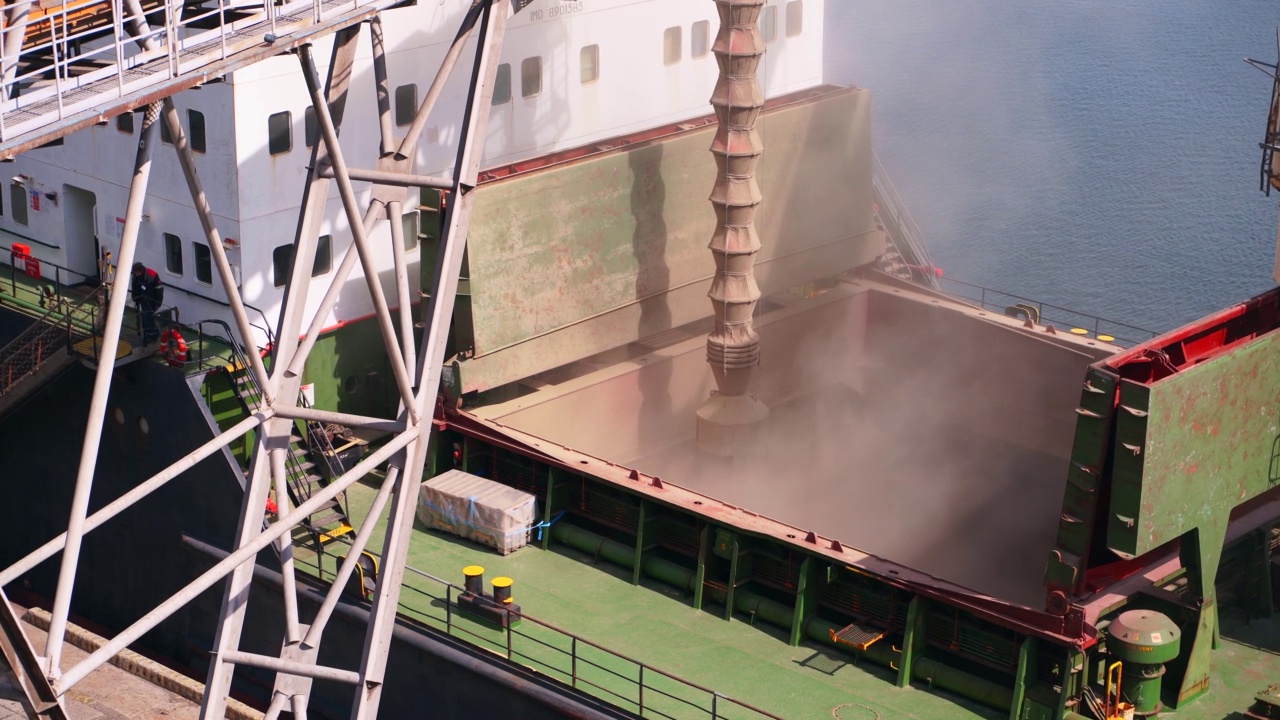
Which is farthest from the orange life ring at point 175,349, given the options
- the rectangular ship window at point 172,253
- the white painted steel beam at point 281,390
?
the white painted steel beam at point 281,390

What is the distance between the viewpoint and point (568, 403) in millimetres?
22875

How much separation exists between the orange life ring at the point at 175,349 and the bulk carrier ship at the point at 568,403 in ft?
0.36

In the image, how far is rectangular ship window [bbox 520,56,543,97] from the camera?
23281mm

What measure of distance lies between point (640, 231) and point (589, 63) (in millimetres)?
2664

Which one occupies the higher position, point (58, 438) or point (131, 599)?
point (58, 438)

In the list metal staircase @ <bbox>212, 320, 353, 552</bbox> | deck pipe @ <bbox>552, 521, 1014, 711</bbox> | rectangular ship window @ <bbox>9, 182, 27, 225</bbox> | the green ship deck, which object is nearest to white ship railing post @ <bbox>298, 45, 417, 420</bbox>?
the green ship deck

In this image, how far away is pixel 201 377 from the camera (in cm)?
2039

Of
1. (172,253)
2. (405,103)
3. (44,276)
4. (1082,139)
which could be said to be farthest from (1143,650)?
(1082,139)

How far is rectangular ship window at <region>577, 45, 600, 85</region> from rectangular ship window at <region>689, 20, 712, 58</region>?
2044 millimetres

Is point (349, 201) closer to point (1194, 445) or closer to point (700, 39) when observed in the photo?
point (1194, 445)

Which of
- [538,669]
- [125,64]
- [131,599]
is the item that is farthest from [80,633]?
[125,64]

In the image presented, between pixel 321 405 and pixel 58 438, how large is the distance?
376 centimetres

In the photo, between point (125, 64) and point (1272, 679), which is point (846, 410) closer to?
point (1272, 679)

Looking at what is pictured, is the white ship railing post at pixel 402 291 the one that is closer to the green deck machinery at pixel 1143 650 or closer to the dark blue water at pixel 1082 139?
the green deck machinery at pixel 1143 650
